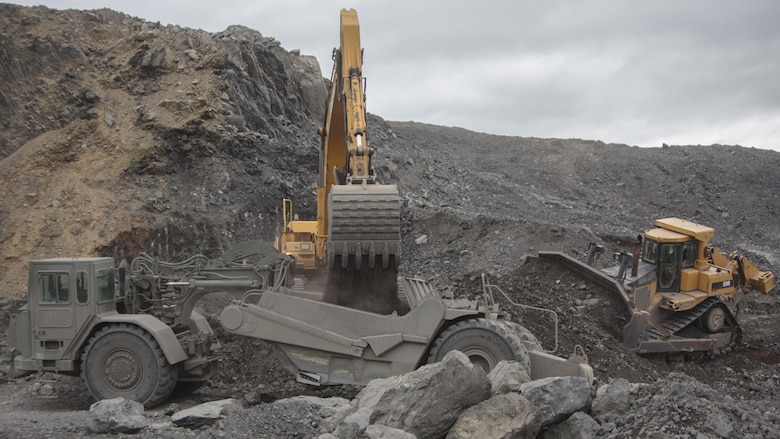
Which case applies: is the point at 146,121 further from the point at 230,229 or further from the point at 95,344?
the point at 95,344

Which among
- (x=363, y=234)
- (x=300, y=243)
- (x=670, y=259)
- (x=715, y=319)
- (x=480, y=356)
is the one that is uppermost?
(x=363, y=234)

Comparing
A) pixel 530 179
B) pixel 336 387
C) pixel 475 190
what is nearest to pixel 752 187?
pixel 530 179

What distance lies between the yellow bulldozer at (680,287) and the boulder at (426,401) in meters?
6.35

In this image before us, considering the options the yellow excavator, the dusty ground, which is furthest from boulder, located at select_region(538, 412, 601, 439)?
the dusty ground

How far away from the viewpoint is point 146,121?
1936 cm

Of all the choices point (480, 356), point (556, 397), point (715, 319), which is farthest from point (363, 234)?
point (715, 319)

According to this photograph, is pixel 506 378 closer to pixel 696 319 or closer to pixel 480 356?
pixel 480 356

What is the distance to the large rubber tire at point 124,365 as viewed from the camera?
8.37 meters

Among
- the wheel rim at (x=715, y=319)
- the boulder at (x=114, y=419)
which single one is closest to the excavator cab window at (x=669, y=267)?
the wheel rim at (x=715, y=319)

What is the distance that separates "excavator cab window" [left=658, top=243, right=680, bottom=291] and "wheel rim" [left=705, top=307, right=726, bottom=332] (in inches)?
26.0

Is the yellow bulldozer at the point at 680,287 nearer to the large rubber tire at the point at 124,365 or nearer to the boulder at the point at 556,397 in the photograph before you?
the boulder at the point at 556,397

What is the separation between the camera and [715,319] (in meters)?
12.4

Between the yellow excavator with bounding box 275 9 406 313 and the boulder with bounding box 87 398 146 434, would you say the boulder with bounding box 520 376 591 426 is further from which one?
the boulder with bounding box 87 398 146 434

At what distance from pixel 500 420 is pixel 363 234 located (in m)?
3.03
